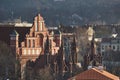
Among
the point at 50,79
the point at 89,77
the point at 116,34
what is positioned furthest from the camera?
the point at 116,34

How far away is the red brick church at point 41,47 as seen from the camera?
98.8m

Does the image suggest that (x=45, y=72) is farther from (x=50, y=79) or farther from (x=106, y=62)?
(x=106, y=62)

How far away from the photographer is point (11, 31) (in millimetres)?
101312

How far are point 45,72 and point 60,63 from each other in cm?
473

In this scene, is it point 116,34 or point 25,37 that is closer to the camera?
point 25,37

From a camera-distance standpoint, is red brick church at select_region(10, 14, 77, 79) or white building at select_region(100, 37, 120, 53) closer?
red brick church at select_region(10, 14, 77, 79)

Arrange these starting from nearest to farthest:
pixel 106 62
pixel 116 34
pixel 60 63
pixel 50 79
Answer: pixel 50 79 → pixel 60 63 → pixel 106 62 → pixel 116 34

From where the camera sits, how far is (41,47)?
10219 centimetres

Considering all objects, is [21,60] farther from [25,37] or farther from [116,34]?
[116,34]

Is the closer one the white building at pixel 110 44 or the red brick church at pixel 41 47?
the red brick church at pixel 41 47

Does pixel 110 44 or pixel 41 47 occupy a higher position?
pixel 110 44

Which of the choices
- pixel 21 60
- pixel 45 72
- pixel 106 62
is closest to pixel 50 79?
pixel 45 72

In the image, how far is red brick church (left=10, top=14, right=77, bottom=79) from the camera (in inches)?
3888

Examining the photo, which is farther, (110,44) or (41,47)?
(110,44)
